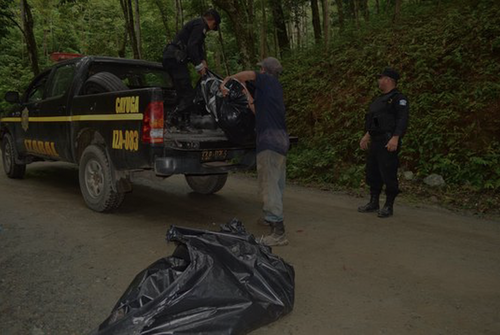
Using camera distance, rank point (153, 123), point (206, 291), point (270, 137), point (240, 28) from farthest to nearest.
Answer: point (240, 28), point (153, 123), point (270, 137), point (206, 291)

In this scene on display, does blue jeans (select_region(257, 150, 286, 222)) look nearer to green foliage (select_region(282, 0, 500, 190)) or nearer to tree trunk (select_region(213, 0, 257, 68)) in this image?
green foliage (select_region(282, 0, 500, 190))

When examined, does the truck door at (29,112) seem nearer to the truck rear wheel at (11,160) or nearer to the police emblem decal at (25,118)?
the police emblem decal at (25,118)

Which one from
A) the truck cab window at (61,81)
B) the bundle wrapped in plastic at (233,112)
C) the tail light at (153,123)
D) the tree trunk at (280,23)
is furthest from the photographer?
the tree trunk at (280,23)

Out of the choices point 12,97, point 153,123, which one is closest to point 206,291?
point 153,123

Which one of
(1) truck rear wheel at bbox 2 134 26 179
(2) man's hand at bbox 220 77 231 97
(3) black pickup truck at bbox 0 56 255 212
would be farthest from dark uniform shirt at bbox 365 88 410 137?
(1) truck rear wheel at bbox 2 134 26 179

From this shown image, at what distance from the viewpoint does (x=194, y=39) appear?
5.19 metres

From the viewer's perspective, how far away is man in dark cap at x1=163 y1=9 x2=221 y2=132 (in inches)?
207

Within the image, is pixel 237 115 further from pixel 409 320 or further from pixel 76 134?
pixel 409 320

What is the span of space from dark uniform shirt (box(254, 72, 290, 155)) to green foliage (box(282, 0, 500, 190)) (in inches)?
131

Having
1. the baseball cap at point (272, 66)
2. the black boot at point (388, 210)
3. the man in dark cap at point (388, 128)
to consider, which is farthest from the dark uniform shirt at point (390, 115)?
the baseball cap at point (272, 66)

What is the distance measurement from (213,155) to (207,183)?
1.82 m

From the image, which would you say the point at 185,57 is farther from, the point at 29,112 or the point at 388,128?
the point at 29,112

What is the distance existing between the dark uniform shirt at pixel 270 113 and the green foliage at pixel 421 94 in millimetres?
3334

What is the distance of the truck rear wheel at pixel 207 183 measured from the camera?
6285 mm
